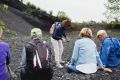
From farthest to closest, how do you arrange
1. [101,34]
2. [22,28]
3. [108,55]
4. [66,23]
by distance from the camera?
[22,28], [66,23], [108,55], [101,34]

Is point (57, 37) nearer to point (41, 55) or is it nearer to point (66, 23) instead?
point (66, 23)

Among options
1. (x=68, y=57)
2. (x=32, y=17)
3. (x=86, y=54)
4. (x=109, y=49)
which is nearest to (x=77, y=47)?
(x=86, y=54)

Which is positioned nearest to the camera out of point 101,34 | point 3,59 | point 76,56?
point 3,59

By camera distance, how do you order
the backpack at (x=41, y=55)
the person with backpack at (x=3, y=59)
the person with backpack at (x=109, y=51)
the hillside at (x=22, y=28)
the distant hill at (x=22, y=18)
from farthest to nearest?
the distant hill at (x=22, y=18) < the hillside at (x=22, y=28) < the person with backpack at (x=109, y=51) < the backpack at (x=41, y=55) < the person with backpack at (x=3, y=59)

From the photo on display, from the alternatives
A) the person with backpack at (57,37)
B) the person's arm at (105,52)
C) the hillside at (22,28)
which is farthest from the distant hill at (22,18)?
the person's arm at (105,52)

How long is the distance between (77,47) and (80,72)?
74 centimetres

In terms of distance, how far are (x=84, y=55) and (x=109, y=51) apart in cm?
159

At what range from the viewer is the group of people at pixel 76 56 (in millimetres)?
11719

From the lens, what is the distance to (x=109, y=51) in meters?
15.5

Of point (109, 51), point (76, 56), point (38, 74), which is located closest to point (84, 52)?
point (76, 56)

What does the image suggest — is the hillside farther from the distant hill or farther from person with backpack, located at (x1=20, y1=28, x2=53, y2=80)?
person with backpack, located at (x1=20, y1=28, x2=53, y2=80)

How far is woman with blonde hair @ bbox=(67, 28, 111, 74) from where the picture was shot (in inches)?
552

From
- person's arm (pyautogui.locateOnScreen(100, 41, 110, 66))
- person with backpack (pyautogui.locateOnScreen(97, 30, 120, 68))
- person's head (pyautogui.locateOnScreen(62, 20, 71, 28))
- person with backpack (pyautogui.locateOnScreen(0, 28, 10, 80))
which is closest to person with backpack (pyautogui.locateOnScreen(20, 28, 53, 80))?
person with backpack (pyautogui.locateOnScreen(0, 28, 10, 80))

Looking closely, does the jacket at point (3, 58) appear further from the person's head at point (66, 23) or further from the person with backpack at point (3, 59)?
the person's head at point (66, 23)
